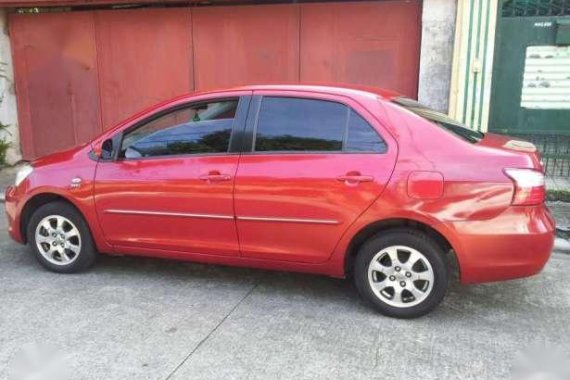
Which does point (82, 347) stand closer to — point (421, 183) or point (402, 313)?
point (402, 313)

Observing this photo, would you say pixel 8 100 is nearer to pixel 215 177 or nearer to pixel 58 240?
pixel 58 240

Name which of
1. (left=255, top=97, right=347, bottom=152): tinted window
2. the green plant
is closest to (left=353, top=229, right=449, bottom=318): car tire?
(left=255, top=97, right=347, bottom=152): tinted window

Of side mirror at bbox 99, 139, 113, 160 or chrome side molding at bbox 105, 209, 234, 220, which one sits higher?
side mirror at bbox 99, 139, 113, 160

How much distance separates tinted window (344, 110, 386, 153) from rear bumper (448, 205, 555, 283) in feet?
2.41

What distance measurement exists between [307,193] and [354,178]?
0.34m

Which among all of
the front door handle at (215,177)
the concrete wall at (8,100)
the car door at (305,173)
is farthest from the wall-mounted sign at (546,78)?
the concrete wall at (8,100)

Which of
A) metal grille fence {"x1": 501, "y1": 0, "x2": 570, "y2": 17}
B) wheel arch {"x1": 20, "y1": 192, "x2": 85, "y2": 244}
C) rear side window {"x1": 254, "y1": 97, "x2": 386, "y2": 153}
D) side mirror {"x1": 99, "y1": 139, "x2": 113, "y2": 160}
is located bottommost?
wheel arch {"x1": 20, "y1": 192, "x2": 85, "y2": 244}

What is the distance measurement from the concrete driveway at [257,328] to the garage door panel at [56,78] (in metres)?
4.71

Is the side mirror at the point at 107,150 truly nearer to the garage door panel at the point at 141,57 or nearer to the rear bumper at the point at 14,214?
the rear bumper at the point at 14,214

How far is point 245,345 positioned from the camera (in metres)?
3.75

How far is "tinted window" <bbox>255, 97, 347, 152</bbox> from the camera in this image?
4199mm

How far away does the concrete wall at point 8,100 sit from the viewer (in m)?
9.42

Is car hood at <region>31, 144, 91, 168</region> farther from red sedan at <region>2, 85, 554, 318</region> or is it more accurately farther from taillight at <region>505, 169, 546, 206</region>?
taillight at <region>505, 169, 546, 206</region>

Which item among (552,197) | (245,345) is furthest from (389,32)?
(245,345)
